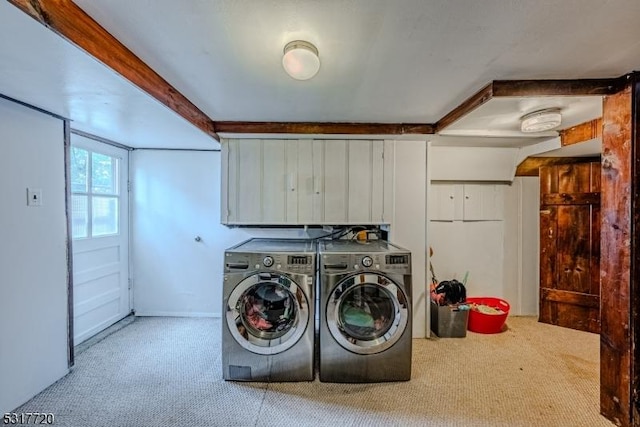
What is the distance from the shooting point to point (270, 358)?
2.10m

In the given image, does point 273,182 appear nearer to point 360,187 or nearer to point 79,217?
point 360,187

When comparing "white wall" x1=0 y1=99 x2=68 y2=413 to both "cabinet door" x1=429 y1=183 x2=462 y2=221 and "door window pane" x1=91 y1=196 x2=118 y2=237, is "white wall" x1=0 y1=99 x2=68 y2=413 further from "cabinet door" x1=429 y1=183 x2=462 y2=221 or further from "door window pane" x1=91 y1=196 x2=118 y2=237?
"cabinet door" x1=429 y1=183 x2=462 y2=221

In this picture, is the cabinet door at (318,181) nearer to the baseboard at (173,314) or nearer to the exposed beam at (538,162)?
the baseboard at (173,314)

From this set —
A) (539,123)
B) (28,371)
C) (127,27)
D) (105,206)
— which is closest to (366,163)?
(539,123)

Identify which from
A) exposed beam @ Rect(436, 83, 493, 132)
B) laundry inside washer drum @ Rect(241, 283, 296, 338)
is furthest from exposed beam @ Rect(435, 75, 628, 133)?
laundry inside washer drum @ Rect(241, 283, 296, 338)

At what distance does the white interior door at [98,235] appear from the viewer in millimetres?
2660

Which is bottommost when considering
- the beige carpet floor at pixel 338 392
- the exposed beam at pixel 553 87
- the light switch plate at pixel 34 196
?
the beige carpet floor at pixel 338 392

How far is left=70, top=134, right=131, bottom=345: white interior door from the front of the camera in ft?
8.73

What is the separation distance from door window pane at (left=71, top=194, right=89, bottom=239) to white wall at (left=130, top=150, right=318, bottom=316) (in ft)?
1.87

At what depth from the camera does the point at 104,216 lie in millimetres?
2984

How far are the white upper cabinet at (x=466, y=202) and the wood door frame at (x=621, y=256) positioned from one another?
1.56 meters

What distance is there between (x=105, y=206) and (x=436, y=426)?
3425 millimetres

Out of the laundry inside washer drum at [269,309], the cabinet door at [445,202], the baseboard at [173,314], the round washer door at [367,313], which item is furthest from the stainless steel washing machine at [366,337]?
the baseboard at [173,314]

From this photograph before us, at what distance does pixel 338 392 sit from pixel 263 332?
667mm
